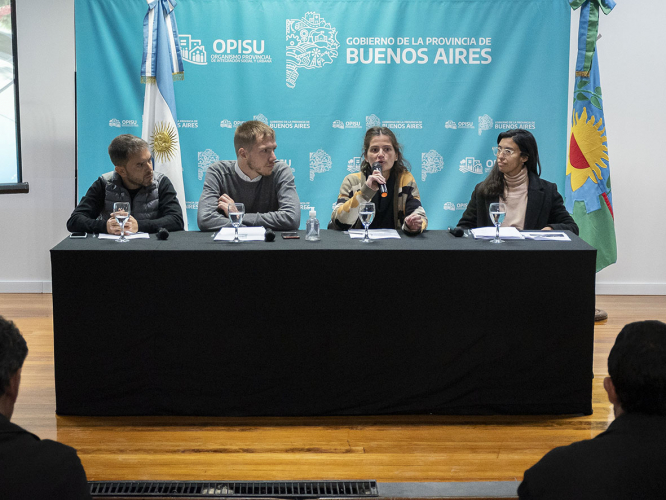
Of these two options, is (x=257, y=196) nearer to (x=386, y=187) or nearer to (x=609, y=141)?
(x=386, y=187)

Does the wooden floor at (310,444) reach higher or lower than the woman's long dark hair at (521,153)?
lower

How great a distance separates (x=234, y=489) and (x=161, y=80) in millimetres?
2907

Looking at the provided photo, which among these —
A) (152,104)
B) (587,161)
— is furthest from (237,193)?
(587,161)

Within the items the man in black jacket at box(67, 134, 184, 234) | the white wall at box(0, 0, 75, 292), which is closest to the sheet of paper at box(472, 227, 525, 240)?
the man in black jacket at box(67, 134, 184, 234)

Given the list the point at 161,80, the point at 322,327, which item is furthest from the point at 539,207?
the point at 161,80

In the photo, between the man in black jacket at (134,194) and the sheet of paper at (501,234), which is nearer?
the sheet of paper at (501,234)

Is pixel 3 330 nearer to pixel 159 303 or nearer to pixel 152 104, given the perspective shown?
pixel 159 303

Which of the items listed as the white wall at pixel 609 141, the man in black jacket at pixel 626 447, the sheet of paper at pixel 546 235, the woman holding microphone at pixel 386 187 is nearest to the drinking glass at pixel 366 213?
the woman holding microphone at pixel 386 187

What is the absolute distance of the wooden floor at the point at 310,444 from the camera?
224cm

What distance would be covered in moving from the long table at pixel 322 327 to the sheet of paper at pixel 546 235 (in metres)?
0.08

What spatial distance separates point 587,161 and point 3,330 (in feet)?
12.3

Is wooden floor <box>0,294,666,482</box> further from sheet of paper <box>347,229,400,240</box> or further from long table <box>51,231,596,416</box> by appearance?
sheet of paper <box>347,229,400,240</box>

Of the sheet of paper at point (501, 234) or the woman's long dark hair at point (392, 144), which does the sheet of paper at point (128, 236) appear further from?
the sheet of paper at point (501, 234)

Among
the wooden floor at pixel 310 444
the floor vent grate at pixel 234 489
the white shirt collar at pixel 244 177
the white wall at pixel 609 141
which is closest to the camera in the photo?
the floor vent grate at pixel 234 489
